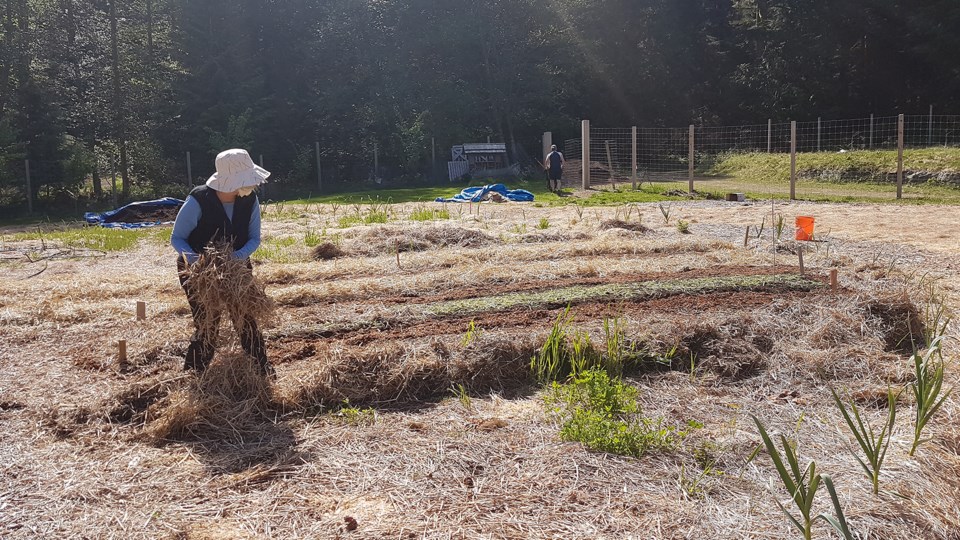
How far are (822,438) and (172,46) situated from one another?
28283mm

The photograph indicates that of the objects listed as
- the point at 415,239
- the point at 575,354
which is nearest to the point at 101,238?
the point at 415,239

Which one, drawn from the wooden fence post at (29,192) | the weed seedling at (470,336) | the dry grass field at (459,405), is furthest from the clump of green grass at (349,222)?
the wooden fence post at (29,192)

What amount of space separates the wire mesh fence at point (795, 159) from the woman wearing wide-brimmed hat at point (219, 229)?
48.1 feet

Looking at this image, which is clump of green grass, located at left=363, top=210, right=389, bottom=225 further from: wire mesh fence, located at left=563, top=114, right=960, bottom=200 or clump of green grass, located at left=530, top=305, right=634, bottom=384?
wire mesh fence, located at left=563, top=114, right=960, bottom=200

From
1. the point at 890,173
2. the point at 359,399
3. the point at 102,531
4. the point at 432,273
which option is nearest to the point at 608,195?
the point at 890,173

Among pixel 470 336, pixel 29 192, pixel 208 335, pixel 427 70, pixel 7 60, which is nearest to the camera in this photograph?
pixel 208 335

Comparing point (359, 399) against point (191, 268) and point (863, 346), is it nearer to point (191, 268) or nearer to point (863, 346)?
point (191, 268)

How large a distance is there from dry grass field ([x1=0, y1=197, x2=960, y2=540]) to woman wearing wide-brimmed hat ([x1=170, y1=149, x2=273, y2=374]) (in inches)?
5.6

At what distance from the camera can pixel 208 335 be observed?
4.32m

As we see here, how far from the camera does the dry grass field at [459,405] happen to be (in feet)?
9.95

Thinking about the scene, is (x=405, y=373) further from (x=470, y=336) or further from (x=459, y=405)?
(x=470, y=336)

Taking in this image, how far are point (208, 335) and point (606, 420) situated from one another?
2.23m

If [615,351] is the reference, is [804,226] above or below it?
above

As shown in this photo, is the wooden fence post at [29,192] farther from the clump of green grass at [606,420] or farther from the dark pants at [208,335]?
the clump of green grass at [606,420]
